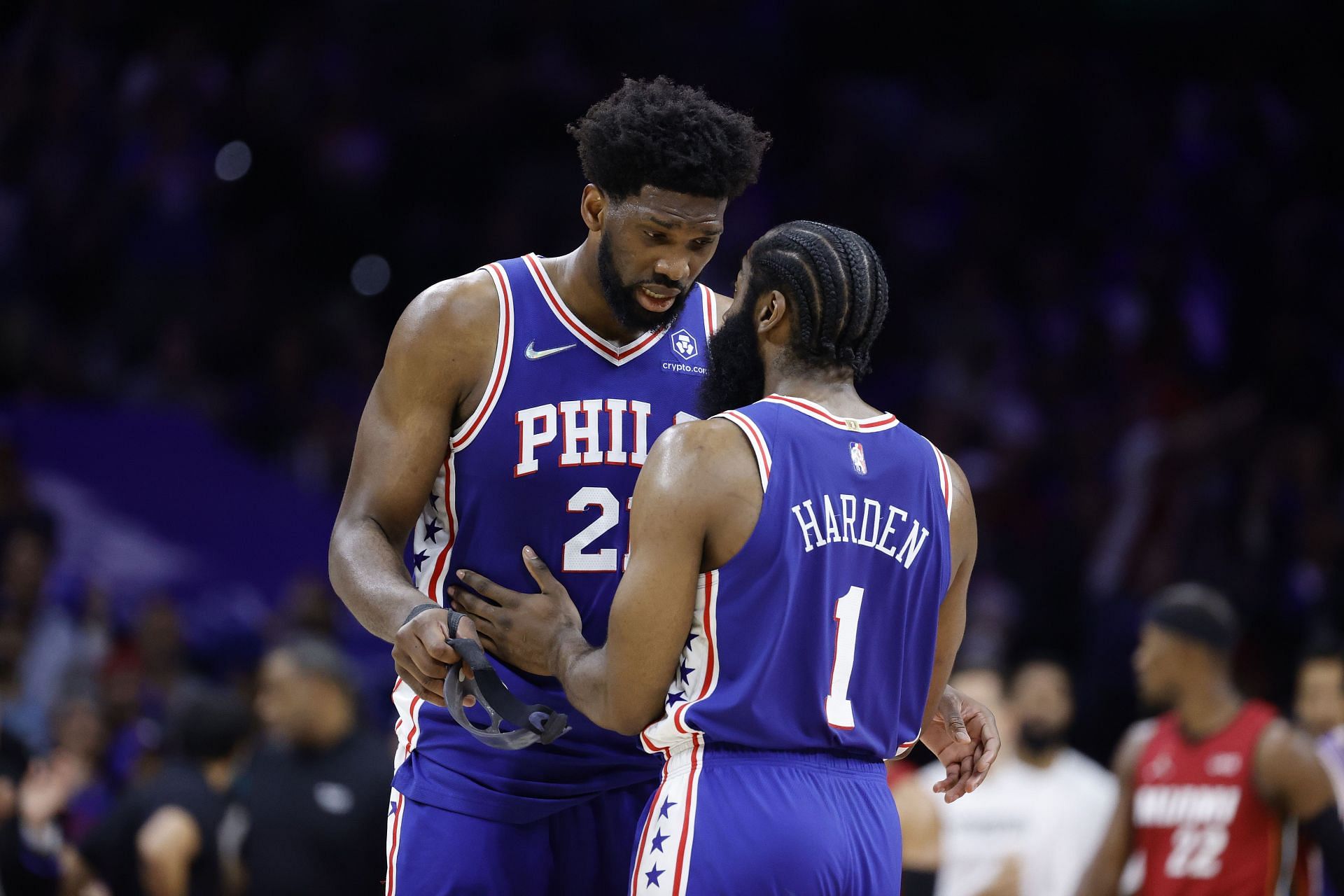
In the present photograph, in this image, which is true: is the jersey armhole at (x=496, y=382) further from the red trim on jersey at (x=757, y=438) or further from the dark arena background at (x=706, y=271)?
the dark arena background at (x=706, y=271)

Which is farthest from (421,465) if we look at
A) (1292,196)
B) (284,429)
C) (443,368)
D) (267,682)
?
(1292,196)

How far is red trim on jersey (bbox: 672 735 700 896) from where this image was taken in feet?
10.7

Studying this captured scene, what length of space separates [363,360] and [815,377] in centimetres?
925

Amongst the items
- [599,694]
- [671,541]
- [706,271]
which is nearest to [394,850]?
[599,694]

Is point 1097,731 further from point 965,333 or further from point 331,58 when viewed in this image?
point 331,58

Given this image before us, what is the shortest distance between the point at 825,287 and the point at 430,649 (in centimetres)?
103

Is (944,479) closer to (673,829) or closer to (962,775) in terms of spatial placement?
(962,775)

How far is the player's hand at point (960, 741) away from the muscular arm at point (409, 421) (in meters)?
1.22

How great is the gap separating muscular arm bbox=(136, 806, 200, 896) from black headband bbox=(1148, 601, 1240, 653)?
4259mm

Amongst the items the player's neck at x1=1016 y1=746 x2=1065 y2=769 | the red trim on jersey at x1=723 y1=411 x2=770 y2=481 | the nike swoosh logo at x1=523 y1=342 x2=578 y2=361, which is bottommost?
the player's neck at x1=1016 y1=746 x2=1065 y2=769

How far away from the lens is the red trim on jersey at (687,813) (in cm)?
326

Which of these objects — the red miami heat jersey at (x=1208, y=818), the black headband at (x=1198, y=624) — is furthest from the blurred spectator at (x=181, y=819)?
the black headband at (x=1198, y=624)

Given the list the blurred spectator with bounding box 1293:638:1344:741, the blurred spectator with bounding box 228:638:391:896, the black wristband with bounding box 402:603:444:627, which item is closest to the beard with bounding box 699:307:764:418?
the black wristband with bounding box 402:603:444:627

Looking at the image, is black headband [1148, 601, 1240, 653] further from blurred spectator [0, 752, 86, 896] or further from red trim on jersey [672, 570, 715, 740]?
blurred spectator [0, 752, 86, 896]
